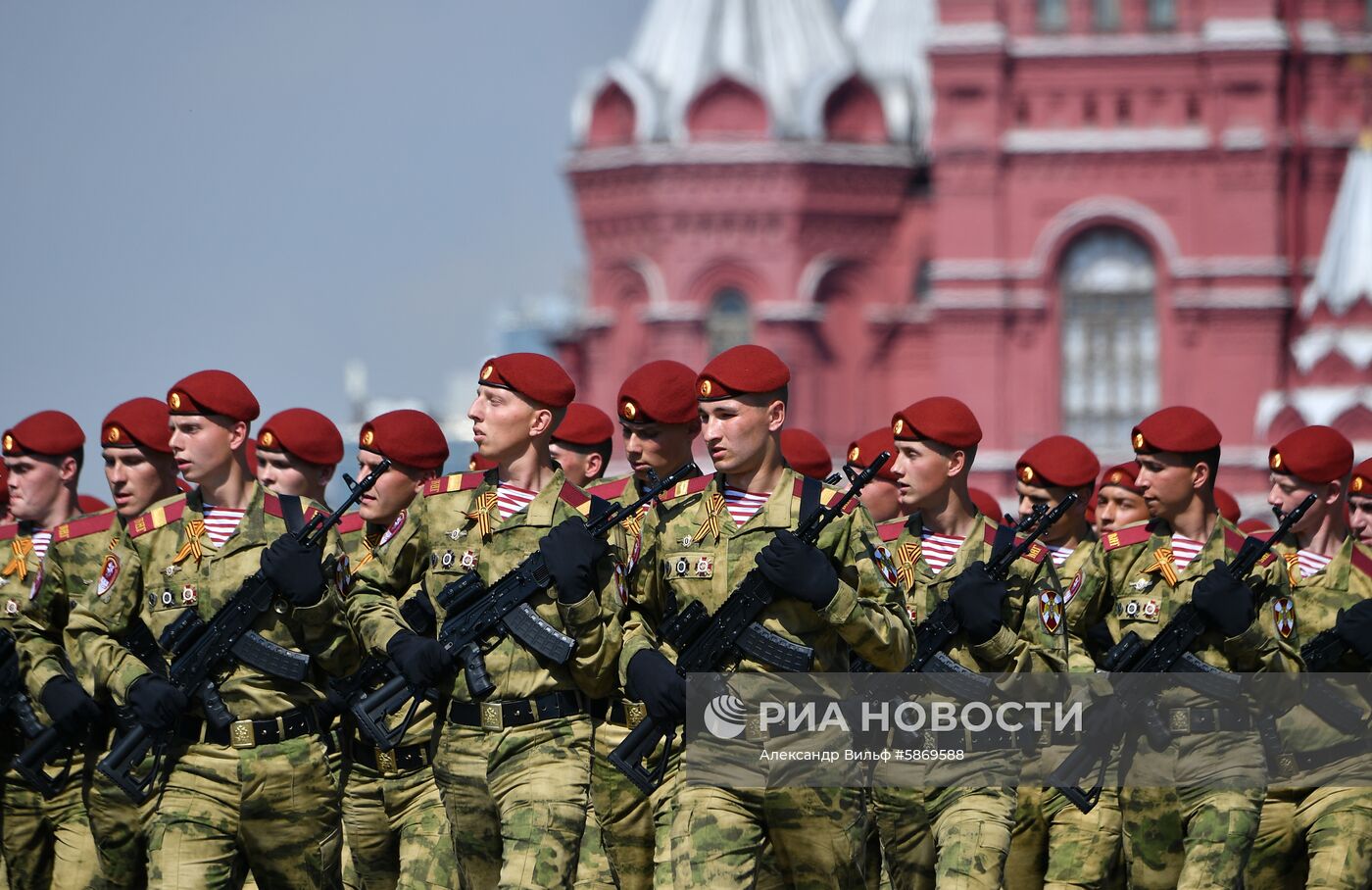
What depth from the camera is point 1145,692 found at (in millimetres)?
9328

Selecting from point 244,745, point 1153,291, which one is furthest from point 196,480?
point 1153,291

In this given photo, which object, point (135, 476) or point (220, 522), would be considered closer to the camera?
point (220, 522)

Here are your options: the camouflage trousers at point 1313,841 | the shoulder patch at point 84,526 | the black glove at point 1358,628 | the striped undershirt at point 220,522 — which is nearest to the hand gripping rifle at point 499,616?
the striped undershirt at point 220,522

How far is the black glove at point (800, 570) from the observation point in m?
7.48

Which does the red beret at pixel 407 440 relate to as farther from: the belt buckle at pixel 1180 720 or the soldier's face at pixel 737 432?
the belt buckle at pixel 1180 720

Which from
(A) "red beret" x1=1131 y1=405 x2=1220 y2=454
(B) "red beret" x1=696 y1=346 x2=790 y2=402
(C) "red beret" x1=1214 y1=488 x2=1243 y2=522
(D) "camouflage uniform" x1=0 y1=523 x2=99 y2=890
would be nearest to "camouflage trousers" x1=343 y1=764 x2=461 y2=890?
(D) "camouflage uniform" x1=0 y1=523 x2=99 y2=890

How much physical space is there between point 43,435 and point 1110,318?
31.7 meters

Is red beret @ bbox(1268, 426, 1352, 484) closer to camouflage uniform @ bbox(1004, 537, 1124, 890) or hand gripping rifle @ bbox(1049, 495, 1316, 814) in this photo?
hand gripping rifle @ bbox(1049, 495, 1316, 814)

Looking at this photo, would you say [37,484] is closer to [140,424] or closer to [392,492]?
[140,424]

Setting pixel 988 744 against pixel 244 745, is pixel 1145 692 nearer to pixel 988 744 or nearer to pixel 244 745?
pixel 988 744

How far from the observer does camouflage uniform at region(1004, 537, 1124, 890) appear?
9828 millimetres

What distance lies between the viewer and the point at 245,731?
8.18m

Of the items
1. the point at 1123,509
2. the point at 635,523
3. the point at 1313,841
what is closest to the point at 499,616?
the point at 635,523

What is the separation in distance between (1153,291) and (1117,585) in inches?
1241
